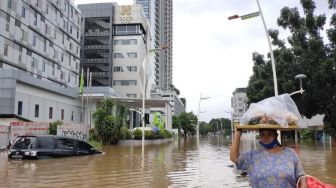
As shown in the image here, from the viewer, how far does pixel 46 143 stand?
21.2 metres

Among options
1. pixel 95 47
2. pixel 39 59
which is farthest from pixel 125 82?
pixel 39 59

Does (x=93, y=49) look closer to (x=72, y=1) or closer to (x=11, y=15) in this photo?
(x=72, y=1)

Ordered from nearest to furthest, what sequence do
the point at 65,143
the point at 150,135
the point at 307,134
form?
the point at 65,143
the point at 150,135
the point at 307,134

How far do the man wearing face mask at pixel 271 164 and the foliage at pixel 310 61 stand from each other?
97.2 ft

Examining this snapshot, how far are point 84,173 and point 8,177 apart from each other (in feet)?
8.62

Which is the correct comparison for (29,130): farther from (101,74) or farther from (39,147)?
(101,74)

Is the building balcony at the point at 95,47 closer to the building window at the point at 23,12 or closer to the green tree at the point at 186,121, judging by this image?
the green tree at the point at 186,121

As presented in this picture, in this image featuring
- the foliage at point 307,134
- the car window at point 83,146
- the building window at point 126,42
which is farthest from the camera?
the building window at point 126,42

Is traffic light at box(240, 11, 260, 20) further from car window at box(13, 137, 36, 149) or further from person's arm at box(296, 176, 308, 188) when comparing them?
person's arm at box(296, 176, 308, 188)

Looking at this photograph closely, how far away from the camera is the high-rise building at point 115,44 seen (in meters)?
88.7

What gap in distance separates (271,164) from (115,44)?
3472 inches

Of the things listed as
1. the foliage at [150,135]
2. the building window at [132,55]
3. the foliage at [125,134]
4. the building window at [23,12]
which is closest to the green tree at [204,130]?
the building window at [132,55]

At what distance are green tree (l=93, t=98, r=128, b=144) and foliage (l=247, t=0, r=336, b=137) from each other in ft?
51.1

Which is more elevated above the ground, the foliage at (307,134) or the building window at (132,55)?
the building window at (132,55)
